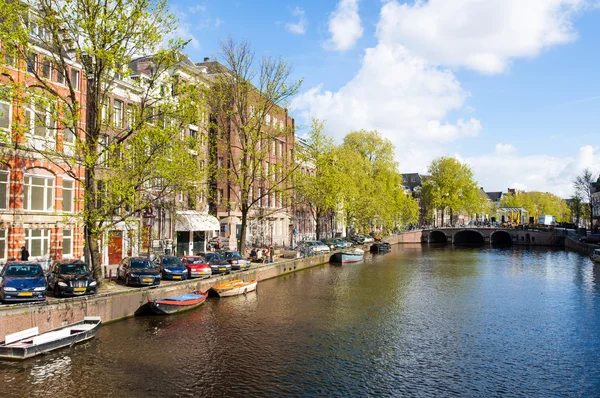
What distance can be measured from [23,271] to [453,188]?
125 meters

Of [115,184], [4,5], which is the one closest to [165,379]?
[115,184]

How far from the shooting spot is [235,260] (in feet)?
148

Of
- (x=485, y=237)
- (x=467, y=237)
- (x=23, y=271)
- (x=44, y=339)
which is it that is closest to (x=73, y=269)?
(x=23, y=271)

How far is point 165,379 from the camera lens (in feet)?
64.2

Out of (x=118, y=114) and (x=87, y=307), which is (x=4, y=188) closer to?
(x=118, y=114)

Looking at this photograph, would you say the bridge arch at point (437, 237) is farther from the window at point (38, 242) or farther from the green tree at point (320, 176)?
the window at point (38, 242)

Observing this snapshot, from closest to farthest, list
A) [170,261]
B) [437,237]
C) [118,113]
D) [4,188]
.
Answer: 1. [4,188]
2. [170,261]
3. [118,113]
4. [437,237]

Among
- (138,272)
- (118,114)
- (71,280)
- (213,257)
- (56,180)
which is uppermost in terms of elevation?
(118,114)

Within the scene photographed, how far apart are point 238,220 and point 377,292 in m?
27.3

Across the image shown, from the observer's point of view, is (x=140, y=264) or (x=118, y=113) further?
(x=118, y=113)

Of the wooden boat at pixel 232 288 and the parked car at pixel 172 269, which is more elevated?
the parked car at pixel 172 269

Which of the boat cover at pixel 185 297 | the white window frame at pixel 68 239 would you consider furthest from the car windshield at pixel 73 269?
the white window frame at pixel 68 239

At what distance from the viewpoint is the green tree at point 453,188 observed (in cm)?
13625

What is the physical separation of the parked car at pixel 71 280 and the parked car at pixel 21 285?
1.33 metres
